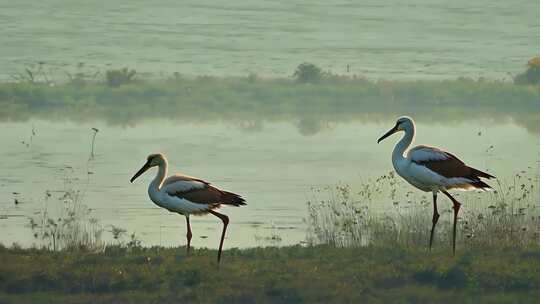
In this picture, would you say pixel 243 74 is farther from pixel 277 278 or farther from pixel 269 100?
pixel 277 278

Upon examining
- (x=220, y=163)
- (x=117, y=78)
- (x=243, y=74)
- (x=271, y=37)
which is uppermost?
(x=271, y=37)

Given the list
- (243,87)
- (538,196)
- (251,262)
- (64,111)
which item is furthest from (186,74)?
(251,262)

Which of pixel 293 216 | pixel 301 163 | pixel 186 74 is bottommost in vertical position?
pixel 293 216

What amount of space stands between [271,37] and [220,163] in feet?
151

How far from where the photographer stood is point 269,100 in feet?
167

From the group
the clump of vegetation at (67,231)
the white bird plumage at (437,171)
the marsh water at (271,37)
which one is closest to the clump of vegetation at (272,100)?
the marsh water at (271,37)

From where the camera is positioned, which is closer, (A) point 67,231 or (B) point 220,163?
(A) point 67,231

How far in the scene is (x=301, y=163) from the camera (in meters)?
31.6

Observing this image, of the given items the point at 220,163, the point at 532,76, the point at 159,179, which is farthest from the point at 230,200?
the point at 532,76

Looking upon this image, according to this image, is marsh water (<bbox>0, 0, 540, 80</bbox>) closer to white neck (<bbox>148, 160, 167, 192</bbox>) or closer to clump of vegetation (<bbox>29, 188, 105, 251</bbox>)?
clump of vegetation (<bbox>29, 188, 105, 251</bbox>)

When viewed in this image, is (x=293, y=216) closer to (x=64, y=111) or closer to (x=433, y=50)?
(x=64, y=111)

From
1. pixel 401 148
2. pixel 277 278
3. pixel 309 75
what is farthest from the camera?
pixel 309 75

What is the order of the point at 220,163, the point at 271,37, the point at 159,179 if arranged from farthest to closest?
the point at 271,37 < the point at 220,163 < the point at 159,179

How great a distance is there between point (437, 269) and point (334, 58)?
54520 millimetres
